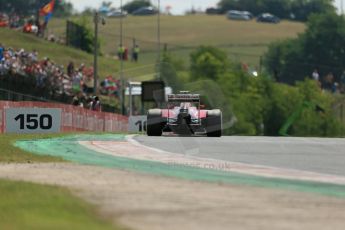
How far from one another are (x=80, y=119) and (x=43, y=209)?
96.9 feet

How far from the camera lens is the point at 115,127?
1837 inches

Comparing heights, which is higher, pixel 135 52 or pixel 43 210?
pixel 135 52

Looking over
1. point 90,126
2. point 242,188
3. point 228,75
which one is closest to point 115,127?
point 90,126

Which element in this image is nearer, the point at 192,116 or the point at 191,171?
the point at 191,171

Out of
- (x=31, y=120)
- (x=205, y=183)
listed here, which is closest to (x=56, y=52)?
(x=31, y=120)

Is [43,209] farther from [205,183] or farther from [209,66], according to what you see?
[209,66]

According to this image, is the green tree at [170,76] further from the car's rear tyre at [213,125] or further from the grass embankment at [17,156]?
the grass embankment at [17,156]

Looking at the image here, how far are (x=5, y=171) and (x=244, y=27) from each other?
527ft

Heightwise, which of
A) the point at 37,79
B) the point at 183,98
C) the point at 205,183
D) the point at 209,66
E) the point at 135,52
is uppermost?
the point at 135,52

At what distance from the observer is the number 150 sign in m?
32.8

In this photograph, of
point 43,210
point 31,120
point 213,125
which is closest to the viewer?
point 43,210

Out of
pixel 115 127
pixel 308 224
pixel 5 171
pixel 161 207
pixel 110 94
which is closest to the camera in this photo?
pixel 308 224

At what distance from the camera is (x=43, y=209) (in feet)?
35.0

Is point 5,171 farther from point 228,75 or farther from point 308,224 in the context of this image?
point 228,75
